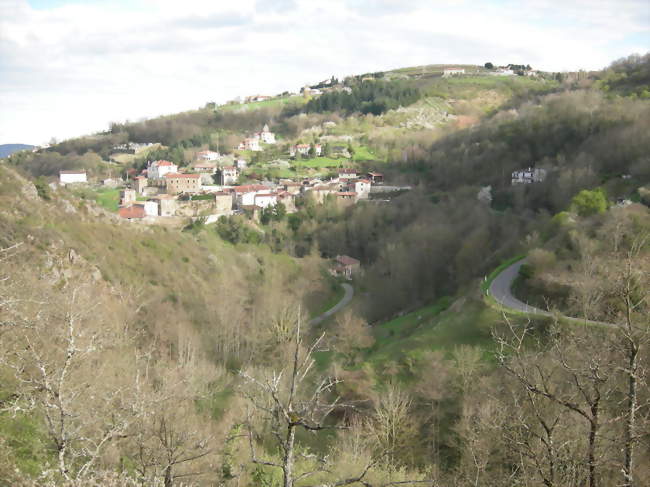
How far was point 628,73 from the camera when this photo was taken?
203 ft

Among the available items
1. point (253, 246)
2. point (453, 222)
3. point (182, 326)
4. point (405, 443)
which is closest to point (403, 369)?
point (405, 443)

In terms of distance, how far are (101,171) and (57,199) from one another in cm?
4253

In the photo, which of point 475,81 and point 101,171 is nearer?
point 101,171

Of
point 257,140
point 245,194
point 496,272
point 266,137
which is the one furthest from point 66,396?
point 266,137

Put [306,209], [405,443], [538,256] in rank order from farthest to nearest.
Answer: [306,209] < [538,256] < [405,443]

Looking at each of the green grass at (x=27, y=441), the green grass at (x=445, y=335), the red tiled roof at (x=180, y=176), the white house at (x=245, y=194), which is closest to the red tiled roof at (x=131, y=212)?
the white house at (x=245, y=194)

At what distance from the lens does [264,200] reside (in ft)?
173

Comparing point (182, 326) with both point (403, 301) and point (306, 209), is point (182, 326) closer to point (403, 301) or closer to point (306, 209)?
point (403, 301)

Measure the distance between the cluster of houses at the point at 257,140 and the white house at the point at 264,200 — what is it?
84.7ft

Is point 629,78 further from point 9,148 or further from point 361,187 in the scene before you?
point 9,148

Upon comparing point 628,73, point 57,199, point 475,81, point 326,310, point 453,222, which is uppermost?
point 475,81

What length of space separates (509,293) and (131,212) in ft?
110

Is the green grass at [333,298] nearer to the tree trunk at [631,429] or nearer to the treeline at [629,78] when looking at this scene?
the tree trunk at [631,429]

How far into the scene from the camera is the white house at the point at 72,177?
60944 mm
